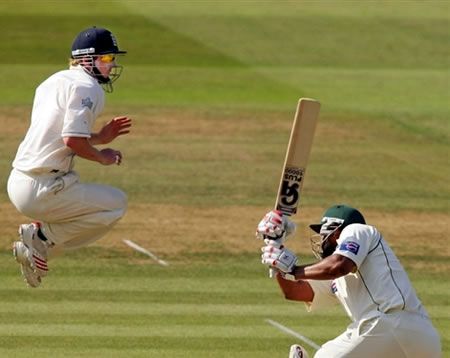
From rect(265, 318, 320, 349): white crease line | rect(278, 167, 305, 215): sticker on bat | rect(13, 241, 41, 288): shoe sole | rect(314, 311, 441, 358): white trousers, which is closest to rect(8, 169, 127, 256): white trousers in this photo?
rect(13, 241, 41, 288): shoe sole

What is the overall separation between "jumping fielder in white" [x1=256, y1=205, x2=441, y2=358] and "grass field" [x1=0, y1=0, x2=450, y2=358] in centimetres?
258

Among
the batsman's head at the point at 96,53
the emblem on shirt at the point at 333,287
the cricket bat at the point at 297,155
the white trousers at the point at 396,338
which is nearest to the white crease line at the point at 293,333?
the emblem on shirt at the point at 333,287

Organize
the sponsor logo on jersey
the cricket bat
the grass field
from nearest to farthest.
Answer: the sponsor logo on jersey < the cricket bat < the grass field

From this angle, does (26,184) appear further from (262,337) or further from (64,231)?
(262,337)

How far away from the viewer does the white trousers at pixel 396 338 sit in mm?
9297

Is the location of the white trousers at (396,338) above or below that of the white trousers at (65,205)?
below

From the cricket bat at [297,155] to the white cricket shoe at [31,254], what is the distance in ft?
5.88

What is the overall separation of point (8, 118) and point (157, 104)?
12.8 ft

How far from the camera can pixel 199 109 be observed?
29031 millimetres

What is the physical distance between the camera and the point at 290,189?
31.6ft

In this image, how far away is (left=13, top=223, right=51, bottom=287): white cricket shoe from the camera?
1000 cm

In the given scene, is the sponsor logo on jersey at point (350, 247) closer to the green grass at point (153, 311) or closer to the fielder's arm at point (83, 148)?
the fielder's arm at point (83, 148)

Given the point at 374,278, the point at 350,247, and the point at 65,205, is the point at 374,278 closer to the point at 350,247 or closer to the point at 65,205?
the point at 350,247

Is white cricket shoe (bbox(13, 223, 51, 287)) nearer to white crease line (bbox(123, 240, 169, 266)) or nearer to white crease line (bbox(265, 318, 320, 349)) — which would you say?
white crease line (bbox(265, 318, 320, 349))
